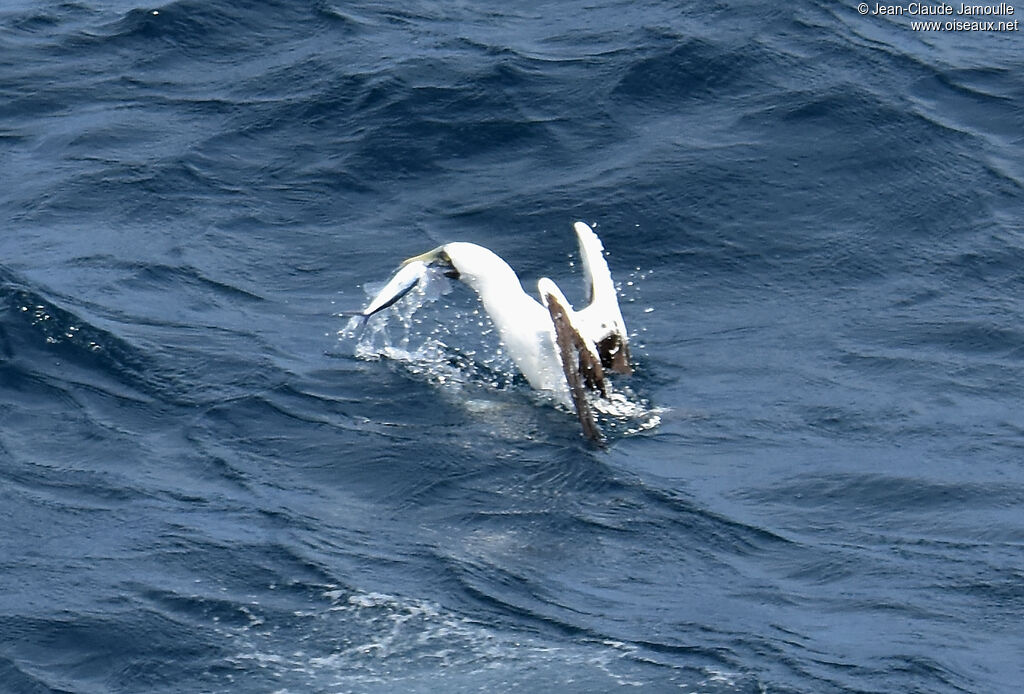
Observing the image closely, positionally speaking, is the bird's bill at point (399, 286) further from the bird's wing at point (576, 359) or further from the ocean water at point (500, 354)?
the bird's wing at point (576, 359)

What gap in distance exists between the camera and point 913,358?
607 inches

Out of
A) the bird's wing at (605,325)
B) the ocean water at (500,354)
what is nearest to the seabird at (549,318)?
the bird's wing at (605,325)

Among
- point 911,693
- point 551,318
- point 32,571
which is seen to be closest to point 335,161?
point 551,318

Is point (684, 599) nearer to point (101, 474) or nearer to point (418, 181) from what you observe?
point (101, 474)

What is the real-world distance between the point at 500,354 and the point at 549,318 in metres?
0.89

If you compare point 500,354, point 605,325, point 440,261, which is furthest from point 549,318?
point 440,261

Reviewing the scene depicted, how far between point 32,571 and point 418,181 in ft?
26.4

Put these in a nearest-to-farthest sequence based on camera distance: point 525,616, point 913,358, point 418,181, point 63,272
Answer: point 525,616
point 913,358
point 63,272
point 418,181

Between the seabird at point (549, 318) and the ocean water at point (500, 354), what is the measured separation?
0.34m

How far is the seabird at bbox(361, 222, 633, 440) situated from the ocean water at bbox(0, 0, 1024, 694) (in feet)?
1.10

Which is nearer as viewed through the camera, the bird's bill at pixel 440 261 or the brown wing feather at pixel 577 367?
the brown wing feather at pixel 577 367

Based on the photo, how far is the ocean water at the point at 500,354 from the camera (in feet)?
37.1

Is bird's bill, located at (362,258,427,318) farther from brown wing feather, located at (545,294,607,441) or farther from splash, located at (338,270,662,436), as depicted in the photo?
brown wing feather, located at (545,294,607,441)

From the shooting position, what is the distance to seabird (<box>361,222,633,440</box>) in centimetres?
1449
